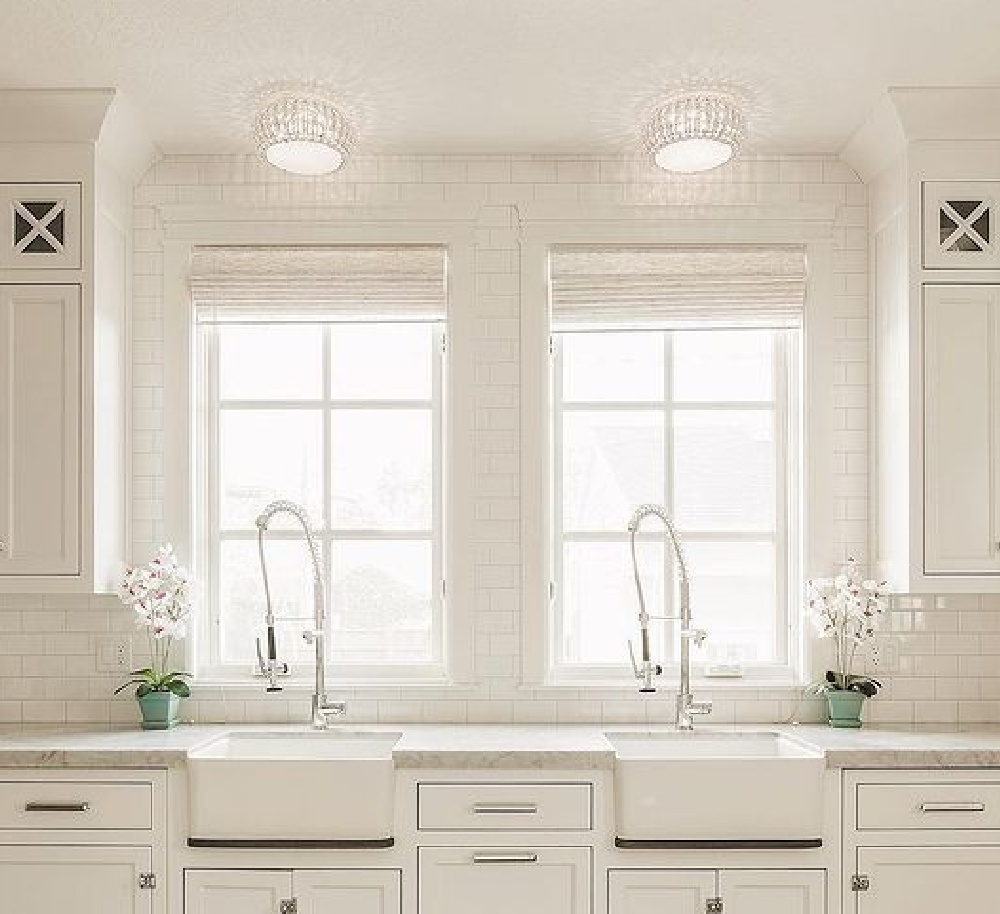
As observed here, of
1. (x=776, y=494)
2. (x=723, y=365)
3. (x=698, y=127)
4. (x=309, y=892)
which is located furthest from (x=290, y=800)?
(x=698, y=127)

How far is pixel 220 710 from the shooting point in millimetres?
3922

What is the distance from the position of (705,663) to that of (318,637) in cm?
123

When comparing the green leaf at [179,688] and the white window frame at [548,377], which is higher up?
the white window frame at [548,377]

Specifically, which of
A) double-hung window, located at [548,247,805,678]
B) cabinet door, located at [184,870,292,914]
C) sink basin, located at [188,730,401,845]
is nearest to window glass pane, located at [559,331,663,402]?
double-hung window, located at [548,247,805,678]

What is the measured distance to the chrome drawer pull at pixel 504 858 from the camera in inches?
130

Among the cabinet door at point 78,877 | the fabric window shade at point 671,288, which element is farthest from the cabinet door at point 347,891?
the fabric window shade at point 671,288

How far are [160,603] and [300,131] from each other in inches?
56.7

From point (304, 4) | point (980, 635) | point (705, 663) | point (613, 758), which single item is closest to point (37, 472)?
point (304, 4)

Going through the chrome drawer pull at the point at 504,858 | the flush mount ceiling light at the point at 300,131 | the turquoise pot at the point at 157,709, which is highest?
the flush mount ceiling light at the point at 300,131

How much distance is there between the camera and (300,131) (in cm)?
349

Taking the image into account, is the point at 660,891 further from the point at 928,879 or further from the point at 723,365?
the point at 723,365

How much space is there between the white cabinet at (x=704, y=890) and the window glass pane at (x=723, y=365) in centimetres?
149

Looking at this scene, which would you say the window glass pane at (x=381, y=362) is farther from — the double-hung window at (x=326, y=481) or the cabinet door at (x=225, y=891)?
the cabinet door at (x=225, y=891)

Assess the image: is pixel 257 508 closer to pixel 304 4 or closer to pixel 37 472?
pixel 37 472
